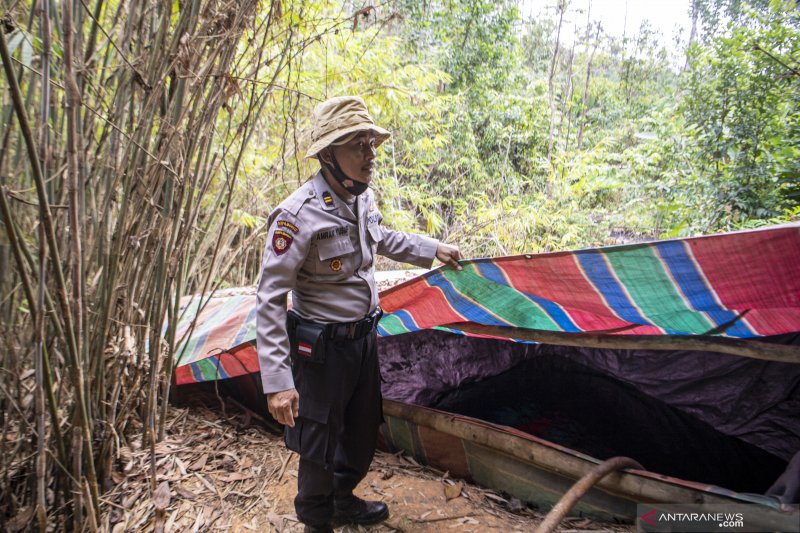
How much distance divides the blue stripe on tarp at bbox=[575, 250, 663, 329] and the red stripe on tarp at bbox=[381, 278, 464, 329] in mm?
612

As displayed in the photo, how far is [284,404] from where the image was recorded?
150 centimetres

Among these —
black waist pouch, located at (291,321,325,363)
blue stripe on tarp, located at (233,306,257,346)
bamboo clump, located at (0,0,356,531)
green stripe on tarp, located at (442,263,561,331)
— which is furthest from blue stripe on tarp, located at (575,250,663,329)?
blue stripe on tarp, located at (233,306,257,346)

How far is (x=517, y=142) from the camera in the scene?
966 cm

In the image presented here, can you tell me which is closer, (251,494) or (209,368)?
(251,494)

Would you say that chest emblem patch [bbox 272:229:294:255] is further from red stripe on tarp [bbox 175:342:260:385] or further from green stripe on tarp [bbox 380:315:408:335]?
red stripe on tarp [bbox 175:342:260:385]

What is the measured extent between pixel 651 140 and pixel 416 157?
3.76 meters

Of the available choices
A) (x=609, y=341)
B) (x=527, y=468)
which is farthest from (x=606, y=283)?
(x=527, y=468)

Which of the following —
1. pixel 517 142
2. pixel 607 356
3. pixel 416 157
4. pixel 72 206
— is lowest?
pixel 607 356

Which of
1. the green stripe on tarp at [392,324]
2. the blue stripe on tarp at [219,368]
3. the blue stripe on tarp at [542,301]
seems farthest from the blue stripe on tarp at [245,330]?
the blue stripe on tarp at [542,301]

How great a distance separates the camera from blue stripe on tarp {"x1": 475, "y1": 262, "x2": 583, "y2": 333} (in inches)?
69.5

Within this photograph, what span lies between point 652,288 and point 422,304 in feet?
2.97

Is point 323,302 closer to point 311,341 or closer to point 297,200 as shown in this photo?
point 311,341

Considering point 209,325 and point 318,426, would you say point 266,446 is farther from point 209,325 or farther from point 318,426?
point 318,426

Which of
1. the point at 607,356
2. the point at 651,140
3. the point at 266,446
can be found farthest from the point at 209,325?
the point at 651,140
